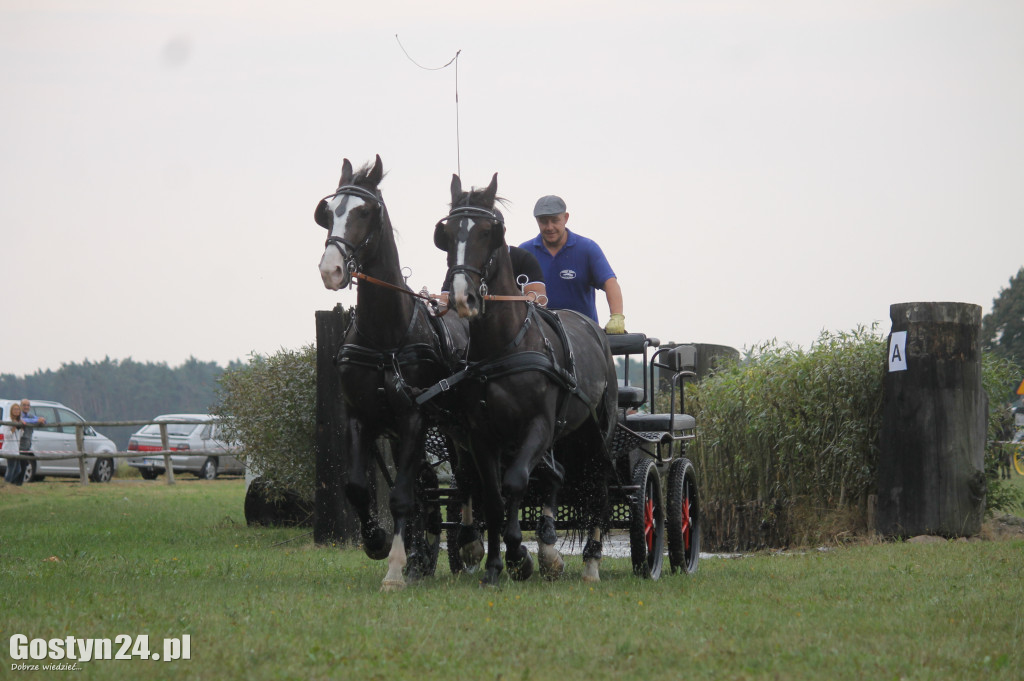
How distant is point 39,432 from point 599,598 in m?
22.3

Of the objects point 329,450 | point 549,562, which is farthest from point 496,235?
point 329,450

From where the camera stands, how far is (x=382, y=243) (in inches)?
290

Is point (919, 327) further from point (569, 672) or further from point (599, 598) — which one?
point (569, 672)

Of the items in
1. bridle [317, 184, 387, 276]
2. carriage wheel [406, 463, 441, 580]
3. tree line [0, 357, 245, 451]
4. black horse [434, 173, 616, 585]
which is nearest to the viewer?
bridle [317, 184, 387, 276]

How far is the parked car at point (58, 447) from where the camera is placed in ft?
83.3

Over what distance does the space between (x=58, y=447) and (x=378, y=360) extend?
→ 70.7 feet

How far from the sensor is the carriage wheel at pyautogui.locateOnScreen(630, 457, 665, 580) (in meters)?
8.09

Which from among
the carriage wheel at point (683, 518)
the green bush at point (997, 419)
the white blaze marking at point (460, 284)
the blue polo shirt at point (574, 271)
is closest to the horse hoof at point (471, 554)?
the carriage wheel at point (683, 518)

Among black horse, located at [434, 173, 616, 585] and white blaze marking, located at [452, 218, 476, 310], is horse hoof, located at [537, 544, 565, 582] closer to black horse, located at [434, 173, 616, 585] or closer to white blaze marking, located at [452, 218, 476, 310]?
black horse, located at [434, 173, 616, 585]

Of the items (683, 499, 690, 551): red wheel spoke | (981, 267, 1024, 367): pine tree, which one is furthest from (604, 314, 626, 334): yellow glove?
(981, 267, 1024, 367): pine tree

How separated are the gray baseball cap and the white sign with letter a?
4.31 m

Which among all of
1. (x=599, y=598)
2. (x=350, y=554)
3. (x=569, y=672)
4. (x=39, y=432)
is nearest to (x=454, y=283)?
(x=599, y=598)

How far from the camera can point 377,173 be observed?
24.6ft

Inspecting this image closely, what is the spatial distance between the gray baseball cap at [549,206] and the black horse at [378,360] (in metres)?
1.81
